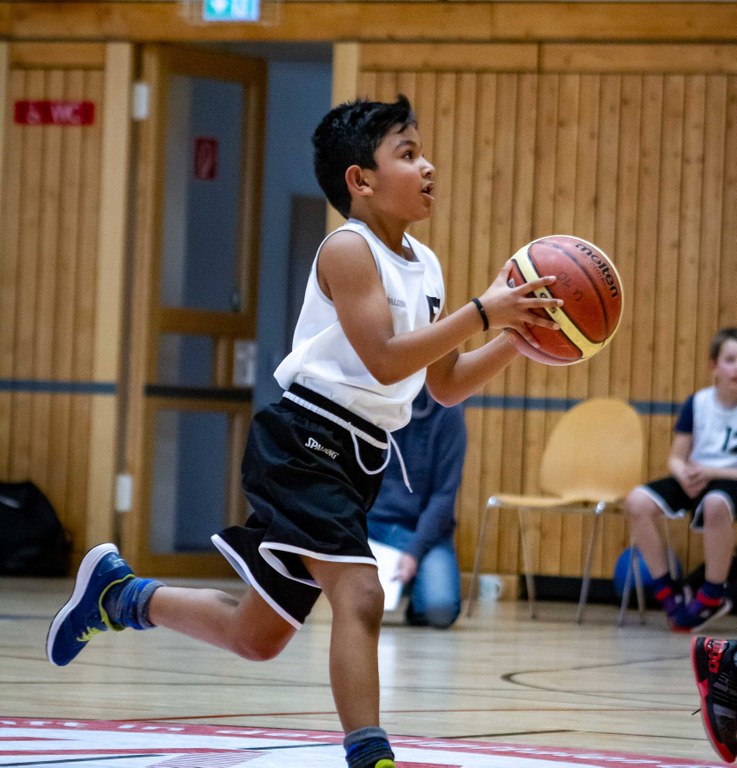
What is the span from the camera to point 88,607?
2951 millimetres

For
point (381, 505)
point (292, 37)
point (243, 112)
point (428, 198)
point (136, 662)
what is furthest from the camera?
point (243, 112)

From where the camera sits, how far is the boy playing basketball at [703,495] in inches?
237

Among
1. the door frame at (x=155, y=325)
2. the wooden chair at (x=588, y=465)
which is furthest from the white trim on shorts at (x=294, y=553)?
the door frame at (x=155, y=325)

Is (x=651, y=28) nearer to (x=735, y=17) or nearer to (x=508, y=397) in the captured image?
(x=735, y=17)

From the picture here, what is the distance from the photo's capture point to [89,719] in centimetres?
306

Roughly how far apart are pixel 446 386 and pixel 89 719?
1.06m

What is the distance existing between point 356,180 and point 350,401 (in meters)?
0.43

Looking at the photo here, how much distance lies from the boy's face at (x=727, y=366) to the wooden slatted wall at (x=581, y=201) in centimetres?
94

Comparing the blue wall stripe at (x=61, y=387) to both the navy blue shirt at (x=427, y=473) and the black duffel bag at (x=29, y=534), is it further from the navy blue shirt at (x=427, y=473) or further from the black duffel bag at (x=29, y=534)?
the navy blue shirt at (x=427, y=473)

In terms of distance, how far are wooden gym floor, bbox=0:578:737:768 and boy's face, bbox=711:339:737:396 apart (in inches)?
45.3

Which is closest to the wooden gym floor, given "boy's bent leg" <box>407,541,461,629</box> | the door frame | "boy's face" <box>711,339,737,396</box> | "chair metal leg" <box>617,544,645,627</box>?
"boy's bent leg" <box>407,541,461,629</box>

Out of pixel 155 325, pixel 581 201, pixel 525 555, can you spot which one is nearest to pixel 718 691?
pixel 525 555

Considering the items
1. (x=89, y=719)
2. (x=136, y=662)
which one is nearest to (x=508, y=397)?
(x=136, y=662)

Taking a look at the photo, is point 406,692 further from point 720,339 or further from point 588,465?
point 588,465
